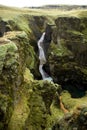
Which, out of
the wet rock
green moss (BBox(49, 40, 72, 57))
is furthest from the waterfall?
the wet rock

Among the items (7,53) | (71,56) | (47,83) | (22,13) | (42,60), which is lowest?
(42,60)

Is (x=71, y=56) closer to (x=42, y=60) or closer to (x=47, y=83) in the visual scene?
(x=42, y=60)

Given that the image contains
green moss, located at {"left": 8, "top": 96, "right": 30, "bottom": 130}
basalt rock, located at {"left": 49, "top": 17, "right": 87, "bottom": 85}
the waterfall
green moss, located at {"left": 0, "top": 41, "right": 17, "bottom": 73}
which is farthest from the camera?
the waterfall

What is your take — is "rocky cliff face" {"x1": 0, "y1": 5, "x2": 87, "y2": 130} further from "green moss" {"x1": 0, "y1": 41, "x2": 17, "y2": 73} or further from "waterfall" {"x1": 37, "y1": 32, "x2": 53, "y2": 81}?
"waterfall" {"x1": 37, "y1": 32, "x2": 53, "y2": 81}

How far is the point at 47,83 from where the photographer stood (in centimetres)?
4519

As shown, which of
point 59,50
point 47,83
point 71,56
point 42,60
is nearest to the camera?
point 47,83

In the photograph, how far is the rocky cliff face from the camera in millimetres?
32375

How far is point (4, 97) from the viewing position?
105ft

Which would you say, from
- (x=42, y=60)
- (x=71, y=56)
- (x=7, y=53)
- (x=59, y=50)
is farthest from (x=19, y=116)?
(x=42, y=60)

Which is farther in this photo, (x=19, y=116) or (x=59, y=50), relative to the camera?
(x=59, y=50)

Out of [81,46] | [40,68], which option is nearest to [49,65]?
[40,68]

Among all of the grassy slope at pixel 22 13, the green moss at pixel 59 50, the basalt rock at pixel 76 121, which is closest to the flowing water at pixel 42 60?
the green moss at pixel 59 50

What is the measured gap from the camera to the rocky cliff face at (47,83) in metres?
32.4

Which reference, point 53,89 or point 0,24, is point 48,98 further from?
point 0,24
